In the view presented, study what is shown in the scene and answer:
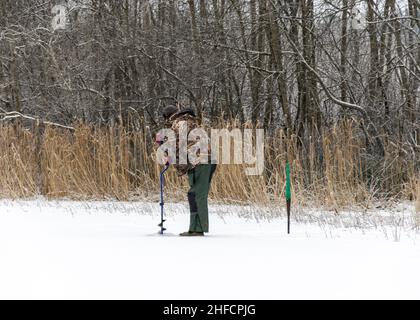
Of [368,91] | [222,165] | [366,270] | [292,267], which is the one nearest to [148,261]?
[292,267]

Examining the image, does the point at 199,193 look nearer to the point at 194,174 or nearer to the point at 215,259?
the point at 194,174

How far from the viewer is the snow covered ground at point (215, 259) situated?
14.1 ft

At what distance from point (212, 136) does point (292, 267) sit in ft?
22.2

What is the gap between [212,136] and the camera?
1172 centimetres

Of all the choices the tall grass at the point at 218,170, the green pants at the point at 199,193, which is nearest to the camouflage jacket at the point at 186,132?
the green pants at the point at 199,193

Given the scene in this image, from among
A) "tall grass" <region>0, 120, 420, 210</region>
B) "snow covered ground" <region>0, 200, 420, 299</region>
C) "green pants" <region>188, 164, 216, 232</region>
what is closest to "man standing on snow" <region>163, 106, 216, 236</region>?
"green pants" <region>188, 164, 216, 232</region>

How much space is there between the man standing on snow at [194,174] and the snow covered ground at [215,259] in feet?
0.76

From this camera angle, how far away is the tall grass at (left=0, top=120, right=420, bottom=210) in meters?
10.2

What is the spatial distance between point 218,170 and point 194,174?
3.96 m

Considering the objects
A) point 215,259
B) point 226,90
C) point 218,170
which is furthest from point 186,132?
point 226,90

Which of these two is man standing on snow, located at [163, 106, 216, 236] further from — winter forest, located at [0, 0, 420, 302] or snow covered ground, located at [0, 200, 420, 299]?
snow covered ground, located at [0, 200, 420, 299]

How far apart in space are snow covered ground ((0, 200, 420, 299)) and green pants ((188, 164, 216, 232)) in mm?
217

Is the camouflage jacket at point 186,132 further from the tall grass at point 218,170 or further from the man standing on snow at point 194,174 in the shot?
the tall grass at point 218,170

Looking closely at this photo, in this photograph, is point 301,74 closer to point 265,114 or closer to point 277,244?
point 265,114
